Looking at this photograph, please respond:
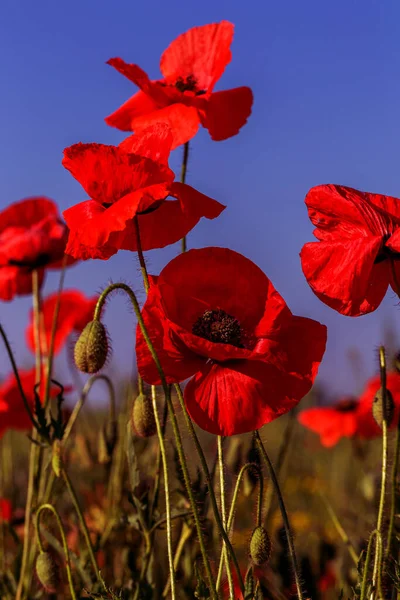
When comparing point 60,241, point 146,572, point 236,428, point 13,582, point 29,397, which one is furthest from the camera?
point 29,397

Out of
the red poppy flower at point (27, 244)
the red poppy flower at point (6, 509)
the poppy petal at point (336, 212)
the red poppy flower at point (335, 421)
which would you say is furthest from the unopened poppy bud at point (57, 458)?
the red poppy flower at point (335, 421)

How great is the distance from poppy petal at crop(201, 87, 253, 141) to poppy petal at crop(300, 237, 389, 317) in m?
0.73

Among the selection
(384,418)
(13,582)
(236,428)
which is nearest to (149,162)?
(236,428)

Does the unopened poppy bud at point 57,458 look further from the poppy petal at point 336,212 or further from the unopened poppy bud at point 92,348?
the poppy petal at point 336,212

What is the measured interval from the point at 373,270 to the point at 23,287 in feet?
5.45

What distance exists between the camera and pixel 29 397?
10.8 feet

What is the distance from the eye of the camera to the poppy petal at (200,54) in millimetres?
2488

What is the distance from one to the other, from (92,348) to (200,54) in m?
1.21

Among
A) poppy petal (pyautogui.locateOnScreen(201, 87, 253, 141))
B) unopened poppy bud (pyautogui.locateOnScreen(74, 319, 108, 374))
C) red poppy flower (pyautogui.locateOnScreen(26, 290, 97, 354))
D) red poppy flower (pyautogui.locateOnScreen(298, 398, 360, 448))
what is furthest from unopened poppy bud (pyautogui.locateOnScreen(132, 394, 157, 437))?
red poppy flower (pyautogui.locateOnScreen(298, 398, 360, 448))

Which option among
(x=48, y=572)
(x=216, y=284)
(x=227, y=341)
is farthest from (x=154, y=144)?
(x=48, y=572)

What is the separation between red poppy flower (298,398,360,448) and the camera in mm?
4098

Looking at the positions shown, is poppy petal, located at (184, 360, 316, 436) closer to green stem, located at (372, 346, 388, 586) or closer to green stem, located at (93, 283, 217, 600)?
green stem, located at (93, 283, 217, 600)

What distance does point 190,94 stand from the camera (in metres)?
2.29

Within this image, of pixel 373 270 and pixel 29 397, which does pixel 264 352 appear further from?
pixel 29 397
